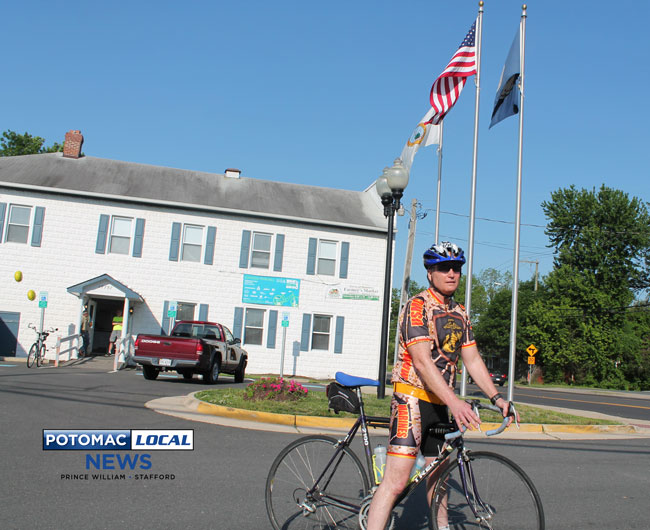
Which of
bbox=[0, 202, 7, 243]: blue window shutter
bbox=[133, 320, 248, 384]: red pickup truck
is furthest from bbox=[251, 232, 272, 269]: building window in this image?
bbox=[0, 202, 7, 243]: blue window shutter

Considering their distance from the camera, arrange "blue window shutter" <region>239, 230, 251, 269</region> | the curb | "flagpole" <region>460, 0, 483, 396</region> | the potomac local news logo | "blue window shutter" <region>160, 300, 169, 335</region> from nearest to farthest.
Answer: the potomac local news logo < the curb < "flagpole" <region>460, 0, 483, 396</region> < "blue window shutter" <region>160, 300, 169, 335</region> < "blue window shutter" <region>239, 230, 251, 269</region>

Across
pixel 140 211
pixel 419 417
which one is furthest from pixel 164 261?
pixel 419 417

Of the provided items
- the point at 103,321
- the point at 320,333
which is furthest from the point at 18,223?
the point at 320,333

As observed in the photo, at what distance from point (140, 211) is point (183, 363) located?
1106 cm

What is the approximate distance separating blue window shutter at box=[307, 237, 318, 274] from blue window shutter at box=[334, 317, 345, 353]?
234 centimetres

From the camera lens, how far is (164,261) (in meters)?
24.5

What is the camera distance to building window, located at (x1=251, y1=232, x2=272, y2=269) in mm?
25453

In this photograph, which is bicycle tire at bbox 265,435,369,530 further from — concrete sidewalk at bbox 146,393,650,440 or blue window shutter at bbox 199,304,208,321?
blue window shutter at bbox 199,304,208,321

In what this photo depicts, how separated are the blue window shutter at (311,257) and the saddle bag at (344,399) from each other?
21.7 metres

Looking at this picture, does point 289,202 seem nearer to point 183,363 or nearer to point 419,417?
point 183,363

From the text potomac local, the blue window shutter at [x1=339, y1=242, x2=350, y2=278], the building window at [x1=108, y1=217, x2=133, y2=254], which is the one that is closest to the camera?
the text potomac local

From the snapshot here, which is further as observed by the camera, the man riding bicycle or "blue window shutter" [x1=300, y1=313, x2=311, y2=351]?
"blue window shutter" [x1=300, y1=313, x2=311, y2=351]

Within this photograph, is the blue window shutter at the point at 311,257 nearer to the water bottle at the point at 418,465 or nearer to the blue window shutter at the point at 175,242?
the blue window shutter at the point at 175,242

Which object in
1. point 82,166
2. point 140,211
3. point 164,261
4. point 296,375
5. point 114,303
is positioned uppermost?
point 82,166
